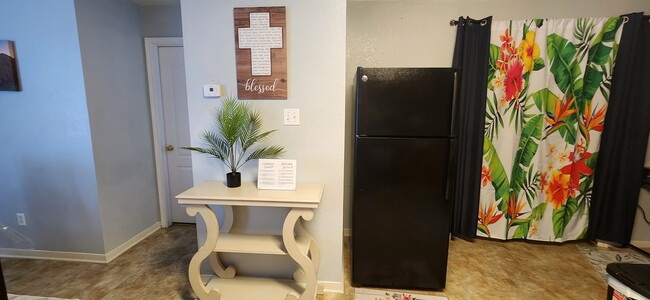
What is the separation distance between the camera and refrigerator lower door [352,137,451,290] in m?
1.80

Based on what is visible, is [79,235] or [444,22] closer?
[79,235]

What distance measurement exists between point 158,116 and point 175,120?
0.17m

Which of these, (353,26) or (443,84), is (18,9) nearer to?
(353,26)

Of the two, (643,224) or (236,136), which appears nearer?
(236,136)

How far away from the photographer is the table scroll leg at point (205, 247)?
1604 millimetres

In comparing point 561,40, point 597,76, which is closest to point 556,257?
point 597,76

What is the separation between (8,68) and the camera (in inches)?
83.3

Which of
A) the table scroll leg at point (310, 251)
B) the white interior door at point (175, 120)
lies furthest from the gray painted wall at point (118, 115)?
the table scroll leg at point (310, 251)

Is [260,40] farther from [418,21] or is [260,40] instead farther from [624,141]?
[624,141]

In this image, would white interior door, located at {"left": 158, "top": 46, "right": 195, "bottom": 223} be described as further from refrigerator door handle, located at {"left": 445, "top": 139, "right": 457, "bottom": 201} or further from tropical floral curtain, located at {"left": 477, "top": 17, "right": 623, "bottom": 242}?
tropical floral curtain, located at {"left": 477, "top": 17, "right": 623, "bottom": 242}

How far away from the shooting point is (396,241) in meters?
1.90

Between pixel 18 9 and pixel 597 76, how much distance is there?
4.93 meters

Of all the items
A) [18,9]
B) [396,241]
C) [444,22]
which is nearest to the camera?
[396,241]

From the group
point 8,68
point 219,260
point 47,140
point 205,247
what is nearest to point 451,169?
point 205,247
